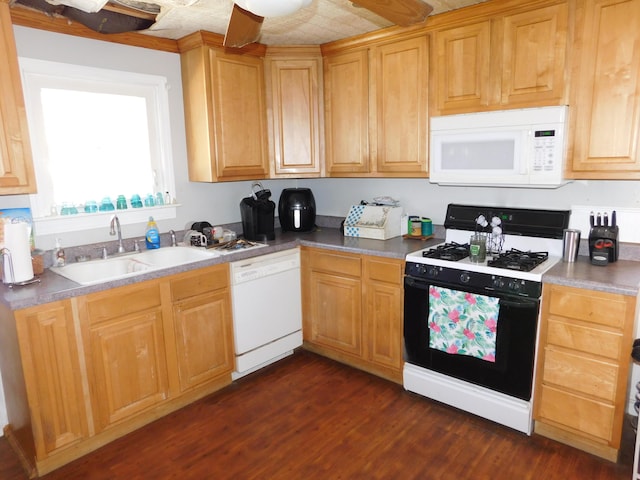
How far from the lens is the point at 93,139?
273 centimetres

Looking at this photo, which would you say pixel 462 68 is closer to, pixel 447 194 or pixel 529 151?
pixel 529 151

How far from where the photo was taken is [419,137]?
282 centimetres

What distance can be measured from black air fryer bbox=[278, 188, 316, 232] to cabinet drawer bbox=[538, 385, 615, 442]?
6.64 ft

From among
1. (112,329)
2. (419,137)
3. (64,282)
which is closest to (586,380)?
(419,137)

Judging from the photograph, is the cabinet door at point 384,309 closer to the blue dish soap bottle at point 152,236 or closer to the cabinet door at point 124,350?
the cabinet door at point 124,350

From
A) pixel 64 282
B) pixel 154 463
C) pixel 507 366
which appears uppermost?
pixel 64 282

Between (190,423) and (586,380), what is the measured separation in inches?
83.5

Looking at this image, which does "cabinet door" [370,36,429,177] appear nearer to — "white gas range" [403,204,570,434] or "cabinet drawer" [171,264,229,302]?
"white gas range" [403,204,570,434]

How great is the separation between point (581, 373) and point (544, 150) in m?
1.14

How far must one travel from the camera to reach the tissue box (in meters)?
3.12

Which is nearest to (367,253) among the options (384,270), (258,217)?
(384,270)

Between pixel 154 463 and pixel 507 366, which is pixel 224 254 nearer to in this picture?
pixel 154 463

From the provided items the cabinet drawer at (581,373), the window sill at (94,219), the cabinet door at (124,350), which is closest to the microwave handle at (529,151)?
the cabinet drawer at (581,373)

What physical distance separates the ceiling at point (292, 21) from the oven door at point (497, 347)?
5.27 ft
